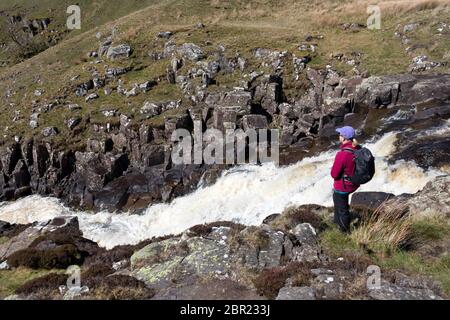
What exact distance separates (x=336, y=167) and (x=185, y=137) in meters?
28.2

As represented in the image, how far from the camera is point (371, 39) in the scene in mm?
51312

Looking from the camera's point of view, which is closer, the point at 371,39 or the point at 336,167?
the point at 336,167

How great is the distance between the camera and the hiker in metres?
14.1

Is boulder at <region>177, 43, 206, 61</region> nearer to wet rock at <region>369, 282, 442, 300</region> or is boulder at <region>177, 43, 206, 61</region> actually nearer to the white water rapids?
the white water rapids

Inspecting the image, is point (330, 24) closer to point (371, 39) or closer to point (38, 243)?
point (371, 39)

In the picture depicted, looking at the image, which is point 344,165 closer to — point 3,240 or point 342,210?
point 342,210

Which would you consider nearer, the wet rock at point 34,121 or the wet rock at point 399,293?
the wet rock at point 399,293

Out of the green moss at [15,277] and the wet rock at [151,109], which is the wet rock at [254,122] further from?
the green moss at [15,277]

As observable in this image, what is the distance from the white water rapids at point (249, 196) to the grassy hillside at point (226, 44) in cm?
1357

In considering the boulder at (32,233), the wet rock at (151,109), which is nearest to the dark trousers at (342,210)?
the boulder at (32,233)

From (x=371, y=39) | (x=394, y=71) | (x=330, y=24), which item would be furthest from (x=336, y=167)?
(x=330, y=24)

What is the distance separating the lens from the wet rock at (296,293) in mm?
11578

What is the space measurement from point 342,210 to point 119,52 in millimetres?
47365

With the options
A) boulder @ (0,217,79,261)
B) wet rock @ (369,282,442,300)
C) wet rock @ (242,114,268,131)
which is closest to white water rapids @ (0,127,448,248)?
boulder @ (0,217,79,261)
